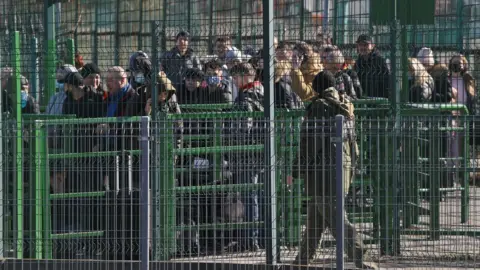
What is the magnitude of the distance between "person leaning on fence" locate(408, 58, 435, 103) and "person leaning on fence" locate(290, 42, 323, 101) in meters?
1.04

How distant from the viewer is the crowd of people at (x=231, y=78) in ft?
37.1

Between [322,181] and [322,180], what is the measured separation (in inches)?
0.7

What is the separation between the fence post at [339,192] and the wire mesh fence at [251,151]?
0.01 metres

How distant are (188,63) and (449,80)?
9.69 feet

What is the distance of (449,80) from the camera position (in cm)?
1241

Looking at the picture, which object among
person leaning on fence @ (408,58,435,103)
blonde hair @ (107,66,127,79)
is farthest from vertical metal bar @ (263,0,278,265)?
person leaning on fence @ (408,58,435,103)

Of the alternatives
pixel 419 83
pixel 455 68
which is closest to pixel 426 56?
pixel 455 68

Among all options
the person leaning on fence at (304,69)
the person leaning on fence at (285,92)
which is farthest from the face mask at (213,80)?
the person leaning on fence at (304,69)

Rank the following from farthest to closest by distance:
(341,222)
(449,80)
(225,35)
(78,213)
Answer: (449,80) → (225,35) → (78,213) → (341,222)

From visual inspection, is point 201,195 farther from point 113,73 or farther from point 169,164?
point 113,73

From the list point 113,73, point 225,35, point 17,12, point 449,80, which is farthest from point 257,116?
point 17,12

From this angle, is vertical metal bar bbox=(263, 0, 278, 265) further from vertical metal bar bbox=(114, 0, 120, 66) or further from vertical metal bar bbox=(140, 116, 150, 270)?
vertical metal bar bbox=(114, 0, 120, 66)

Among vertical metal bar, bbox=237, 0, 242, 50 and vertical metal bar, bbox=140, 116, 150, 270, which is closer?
vertical metal bar, bbox=140, 116, 150, 270

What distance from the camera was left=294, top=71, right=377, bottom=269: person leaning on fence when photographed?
9.81 meters
